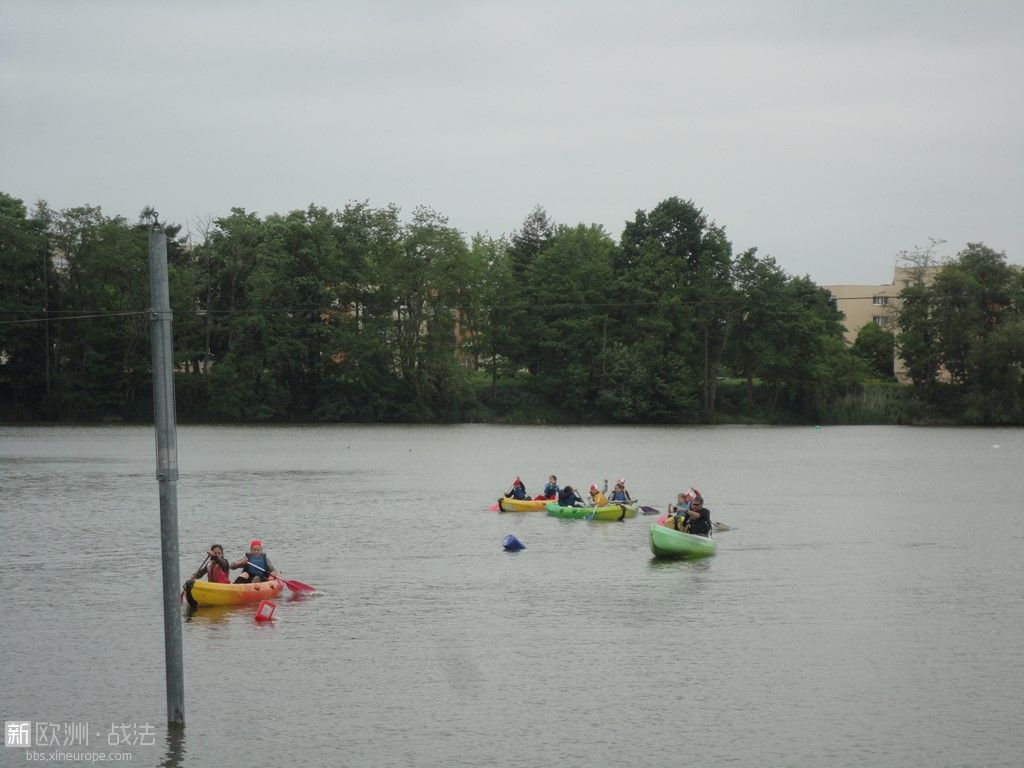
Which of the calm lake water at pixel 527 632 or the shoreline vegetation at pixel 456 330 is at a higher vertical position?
the shoreline vegetation at pixel 456 330

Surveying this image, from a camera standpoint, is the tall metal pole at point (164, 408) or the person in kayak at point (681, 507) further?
the person in kayak at point (681, 507)

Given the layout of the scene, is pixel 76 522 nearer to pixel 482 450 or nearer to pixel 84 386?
pixel 482 450

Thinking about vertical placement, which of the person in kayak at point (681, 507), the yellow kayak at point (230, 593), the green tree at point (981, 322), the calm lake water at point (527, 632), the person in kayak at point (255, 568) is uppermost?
the green tree at point (981, 322)

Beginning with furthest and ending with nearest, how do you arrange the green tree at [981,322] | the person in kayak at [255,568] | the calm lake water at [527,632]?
the green tree at [981,322] < the person in kayak at [255,568] < the calm lake water at [527,632]

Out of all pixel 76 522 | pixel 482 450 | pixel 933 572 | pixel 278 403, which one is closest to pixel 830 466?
pixel 482 450

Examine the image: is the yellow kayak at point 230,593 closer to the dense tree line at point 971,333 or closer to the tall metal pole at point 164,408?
the tall metal pole at point 164,408

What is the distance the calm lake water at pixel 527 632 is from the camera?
18.6 m

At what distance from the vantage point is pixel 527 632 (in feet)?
85.0

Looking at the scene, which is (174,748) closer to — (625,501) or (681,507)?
(681,507)

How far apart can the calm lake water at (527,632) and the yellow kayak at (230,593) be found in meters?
0.70

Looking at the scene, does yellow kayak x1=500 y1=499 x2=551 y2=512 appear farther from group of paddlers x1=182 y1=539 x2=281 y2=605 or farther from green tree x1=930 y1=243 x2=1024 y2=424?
green tree x1=930 y1=243 x2=1024 y2=424

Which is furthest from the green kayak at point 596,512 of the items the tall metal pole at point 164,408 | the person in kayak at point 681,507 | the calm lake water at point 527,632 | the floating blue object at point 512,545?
the tall metal pole at point 164,408

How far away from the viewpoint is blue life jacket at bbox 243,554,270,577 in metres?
29.0

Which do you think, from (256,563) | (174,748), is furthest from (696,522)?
(174,748)
